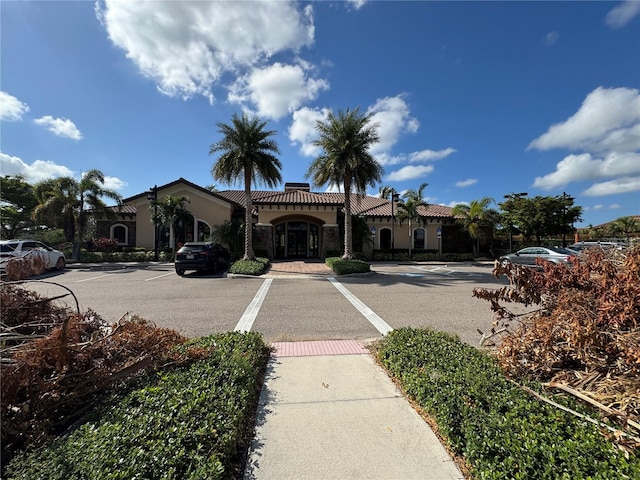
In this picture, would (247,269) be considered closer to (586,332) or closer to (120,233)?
(586,332)

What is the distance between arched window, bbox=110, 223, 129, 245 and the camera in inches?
1009

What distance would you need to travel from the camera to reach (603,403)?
2.70 meters

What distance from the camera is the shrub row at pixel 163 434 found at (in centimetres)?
204

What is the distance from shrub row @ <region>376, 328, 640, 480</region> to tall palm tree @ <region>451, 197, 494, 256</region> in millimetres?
24431

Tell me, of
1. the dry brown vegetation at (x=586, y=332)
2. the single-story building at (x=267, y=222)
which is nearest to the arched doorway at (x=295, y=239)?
the single-story building at (x=267, y=222)

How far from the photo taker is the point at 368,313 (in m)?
7.80

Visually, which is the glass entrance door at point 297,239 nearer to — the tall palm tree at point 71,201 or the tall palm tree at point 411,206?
the tall palm tree at point 411,206

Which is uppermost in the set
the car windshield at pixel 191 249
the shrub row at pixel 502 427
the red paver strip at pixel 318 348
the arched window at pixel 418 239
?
the arched window at pixel 418 239

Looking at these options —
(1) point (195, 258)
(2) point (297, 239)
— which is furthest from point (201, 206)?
(1) point (195, 258)

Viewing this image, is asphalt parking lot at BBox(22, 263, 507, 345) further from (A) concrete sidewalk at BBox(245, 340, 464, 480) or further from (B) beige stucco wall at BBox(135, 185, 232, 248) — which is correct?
(B) beige stucco wall at BBox(135, 185, 232, 248)

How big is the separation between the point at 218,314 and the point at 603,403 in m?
7.25

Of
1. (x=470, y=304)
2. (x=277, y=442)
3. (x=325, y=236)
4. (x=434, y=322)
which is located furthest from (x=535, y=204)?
(x=277, y=442)

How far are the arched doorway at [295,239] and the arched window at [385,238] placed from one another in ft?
19.9

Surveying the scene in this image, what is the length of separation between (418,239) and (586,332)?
2556 cm
